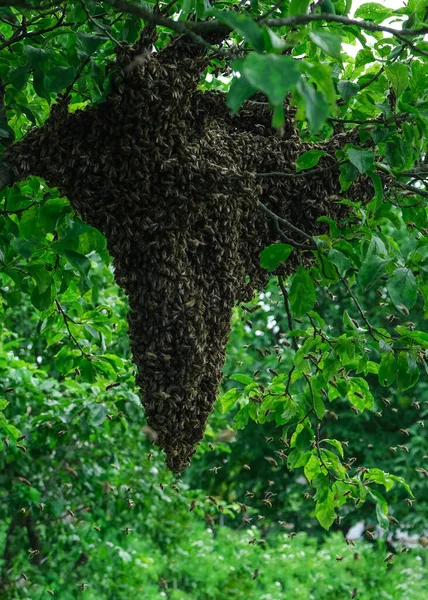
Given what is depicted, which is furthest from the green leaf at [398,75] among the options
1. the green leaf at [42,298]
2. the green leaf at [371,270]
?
the green leaf at [42,298]

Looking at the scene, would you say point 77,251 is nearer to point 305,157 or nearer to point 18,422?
point 305,157

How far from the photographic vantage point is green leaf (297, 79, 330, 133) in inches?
52.7

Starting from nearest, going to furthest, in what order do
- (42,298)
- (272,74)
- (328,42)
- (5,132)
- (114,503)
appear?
(272,74), (328,42), (5,132), (42,298), (114,503)

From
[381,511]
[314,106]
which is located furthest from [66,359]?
[314,106]

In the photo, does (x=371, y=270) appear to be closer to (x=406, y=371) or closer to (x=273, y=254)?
(x=273, y=254)

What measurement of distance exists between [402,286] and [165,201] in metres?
0.73

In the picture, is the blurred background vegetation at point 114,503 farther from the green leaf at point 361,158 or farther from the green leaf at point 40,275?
the green leaf at point 361,158

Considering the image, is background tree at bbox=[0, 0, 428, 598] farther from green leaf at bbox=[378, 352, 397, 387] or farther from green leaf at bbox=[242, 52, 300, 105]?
green leaf at bbox=[242, 52, 300, 105]

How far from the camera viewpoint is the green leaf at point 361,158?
2.33m

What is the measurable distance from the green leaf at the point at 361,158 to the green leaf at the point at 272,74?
1.06m

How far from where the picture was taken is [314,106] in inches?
53.4

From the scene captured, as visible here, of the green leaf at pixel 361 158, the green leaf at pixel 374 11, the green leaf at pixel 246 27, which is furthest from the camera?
the green leaf at pixel 374 11

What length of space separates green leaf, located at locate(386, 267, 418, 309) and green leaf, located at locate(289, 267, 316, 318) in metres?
0.25

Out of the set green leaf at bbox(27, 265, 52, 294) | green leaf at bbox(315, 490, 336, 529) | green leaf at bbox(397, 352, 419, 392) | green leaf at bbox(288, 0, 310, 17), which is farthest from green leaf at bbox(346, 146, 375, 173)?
green leaf at bbox(315, 490, 336, 529)
